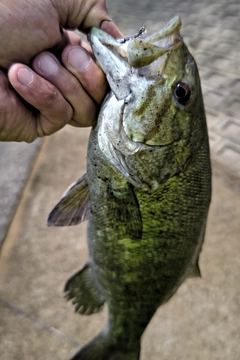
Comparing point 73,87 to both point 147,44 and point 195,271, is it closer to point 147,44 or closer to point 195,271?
point 147,44

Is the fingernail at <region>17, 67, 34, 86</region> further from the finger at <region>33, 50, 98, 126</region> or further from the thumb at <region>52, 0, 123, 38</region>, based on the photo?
the thumb at <region>52, 0, 123, 38</region>

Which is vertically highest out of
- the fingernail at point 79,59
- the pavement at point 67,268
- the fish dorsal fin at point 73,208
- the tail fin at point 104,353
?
the fingernail at point 79,59

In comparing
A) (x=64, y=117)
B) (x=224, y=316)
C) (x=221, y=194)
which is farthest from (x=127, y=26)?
(x=64, y=117)

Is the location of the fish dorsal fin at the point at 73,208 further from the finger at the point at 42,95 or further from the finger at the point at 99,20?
the finger at the point at 99,20

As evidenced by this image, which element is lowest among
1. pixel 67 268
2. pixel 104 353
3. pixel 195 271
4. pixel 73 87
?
pixel 67 268

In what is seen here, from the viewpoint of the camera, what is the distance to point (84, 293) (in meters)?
1.83

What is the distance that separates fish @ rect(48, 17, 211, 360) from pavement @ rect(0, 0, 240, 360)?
82cm

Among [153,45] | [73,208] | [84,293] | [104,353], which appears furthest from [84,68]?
[104,353]

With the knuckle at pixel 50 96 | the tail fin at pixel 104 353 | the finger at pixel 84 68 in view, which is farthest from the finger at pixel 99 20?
the tail fin at pixel 104 353

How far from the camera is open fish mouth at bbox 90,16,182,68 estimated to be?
3.52 ft

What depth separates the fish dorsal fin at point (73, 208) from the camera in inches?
62.2

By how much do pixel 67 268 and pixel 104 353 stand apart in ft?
3.72

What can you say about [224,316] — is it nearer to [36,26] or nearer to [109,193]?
[109,193]

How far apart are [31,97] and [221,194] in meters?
2.31
